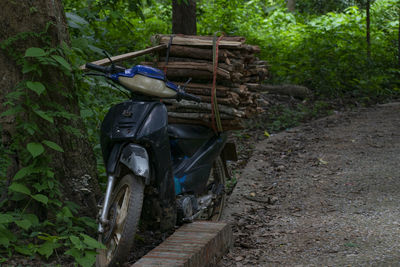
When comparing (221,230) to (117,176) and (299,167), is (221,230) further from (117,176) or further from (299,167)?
(299,167)

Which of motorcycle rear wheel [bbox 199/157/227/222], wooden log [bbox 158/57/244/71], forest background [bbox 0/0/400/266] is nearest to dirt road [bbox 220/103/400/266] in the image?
motorcycle rear wheel [bbox 199/157/227/222]

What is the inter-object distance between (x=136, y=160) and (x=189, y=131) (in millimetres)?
1094

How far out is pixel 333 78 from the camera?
11.9 meters

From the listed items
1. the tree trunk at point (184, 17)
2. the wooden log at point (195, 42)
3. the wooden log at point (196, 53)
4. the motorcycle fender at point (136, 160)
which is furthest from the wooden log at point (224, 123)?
the tree trunk at point (184, 17)

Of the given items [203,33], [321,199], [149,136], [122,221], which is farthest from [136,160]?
[203,33]

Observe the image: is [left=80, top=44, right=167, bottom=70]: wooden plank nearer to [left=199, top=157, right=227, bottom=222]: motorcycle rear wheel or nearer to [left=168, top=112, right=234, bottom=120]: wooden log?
[left=168, top=112, right=234, bottom=120]: wooden log

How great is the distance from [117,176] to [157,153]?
340 mm

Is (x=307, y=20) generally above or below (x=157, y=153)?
above

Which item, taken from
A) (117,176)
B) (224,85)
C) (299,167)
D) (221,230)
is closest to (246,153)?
(299,167)

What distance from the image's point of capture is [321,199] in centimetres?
541

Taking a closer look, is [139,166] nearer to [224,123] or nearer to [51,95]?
[51,95]

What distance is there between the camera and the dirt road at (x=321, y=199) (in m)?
3.88

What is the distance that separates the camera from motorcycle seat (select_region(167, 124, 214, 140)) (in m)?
4.18

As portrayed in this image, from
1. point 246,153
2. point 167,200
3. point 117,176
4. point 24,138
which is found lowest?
point 246,153
